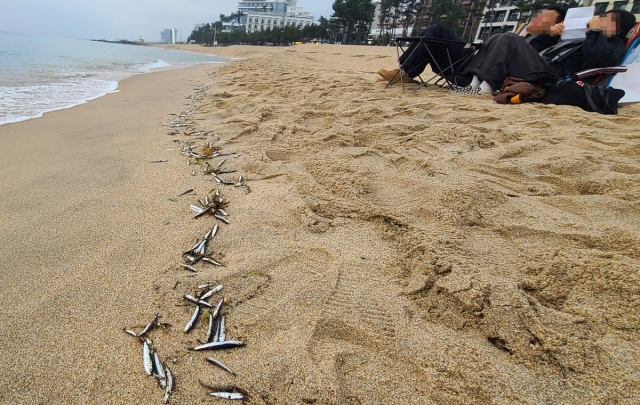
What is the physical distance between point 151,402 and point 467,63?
6033 millimetres

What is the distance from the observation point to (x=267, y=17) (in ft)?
325

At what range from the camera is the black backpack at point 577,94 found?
3.50 meters

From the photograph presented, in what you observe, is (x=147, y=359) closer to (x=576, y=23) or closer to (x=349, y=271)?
(x=349, y=271)

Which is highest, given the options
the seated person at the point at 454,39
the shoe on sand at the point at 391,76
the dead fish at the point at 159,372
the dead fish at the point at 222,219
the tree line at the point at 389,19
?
the tree line at the point at 389,19

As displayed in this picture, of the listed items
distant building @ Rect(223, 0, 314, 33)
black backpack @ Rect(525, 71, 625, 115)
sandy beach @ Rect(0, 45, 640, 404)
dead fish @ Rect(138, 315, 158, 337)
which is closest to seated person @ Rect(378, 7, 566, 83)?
black backpack @ Rect(525, 71, 625, 115)

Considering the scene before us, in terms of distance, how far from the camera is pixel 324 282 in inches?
52.5

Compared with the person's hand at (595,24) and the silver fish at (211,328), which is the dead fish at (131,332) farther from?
the person's hand at (595,24)

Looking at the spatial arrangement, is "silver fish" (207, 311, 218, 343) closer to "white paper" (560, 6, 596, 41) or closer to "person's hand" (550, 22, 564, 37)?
"white paper" (560, 6, 596, 41)

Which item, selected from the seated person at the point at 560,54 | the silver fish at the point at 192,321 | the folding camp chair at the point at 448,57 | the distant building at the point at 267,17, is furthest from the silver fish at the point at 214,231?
the distant building at the point at 267,17

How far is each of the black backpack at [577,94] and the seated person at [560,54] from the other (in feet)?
0.98

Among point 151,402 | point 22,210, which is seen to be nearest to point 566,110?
point 151,402

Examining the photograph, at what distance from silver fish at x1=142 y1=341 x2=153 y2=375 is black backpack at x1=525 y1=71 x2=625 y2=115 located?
464 centimetres

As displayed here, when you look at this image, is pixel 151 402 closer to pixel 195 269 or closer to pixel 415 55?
pixel 195 269

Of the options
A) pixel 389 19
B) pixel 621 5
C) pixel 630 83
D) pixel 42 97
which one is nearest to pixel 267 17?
pixel 389 19
